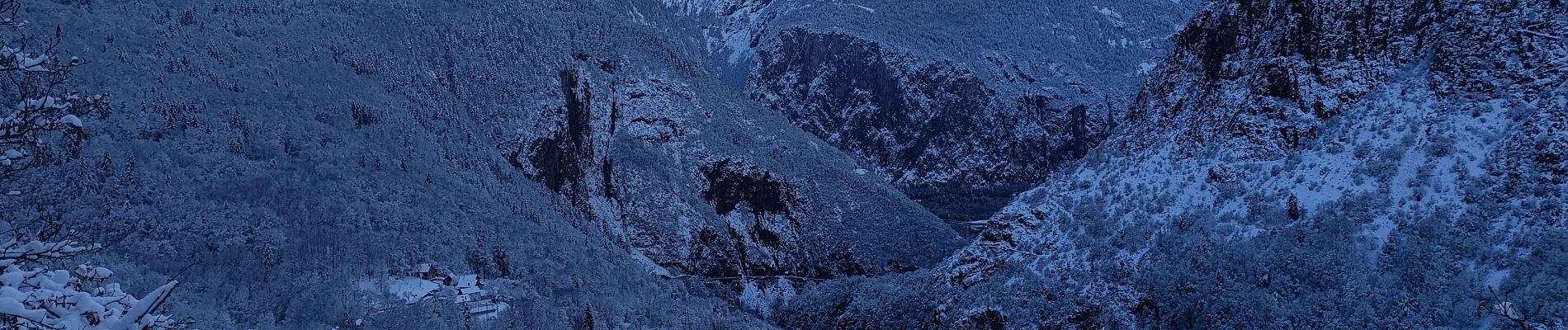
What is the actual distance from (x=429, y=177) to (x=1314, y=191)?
112413mm

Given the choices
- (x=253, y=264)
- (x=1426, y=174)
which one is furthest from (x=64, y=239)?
(x=253, y=264)

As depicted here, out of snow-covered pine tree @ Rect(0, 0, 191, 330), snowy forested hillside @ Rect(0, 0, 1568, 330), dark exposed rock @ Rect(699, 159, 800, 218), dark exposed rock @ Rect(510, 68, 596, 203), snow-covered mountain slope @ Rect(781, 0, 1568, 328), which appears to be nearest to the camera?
snow-covered pine tree @ Rect(0, 0, 191, 330)

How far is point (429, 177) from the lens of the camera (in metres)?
134

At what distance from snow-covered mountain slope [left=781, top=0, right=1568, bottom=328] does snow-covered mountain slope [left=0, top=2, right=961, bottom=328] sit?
62399mm

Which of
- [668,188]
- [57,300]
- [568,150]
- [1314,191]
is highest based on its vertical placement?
[57,300]

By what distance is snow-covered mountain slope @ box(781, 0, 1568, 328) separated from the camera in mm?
53781

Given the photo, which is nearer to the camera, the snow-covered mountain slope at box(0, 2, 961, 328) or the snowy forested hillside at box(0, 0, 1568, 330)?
the snowy forested hillside at box(0, 0, 1568, 330)

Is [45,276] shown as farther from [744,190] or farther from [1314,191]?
[744,190]

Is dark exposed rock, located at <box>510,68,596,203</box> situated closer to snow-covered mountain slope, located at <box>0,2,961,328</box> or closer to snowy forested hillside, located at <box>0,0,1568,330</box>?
snow-covered mountain slope, located at <box>0,2,961,328</box>

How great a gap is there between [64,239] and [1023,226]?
75.7 m

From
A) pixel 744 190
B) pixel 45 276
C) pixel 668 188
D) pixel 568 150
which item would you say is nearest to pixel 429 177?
pixel 568 150

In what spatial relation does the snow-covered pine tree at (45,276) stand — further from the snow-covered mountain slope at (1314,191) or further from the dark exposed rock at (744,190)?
the dark exposed rock at (744,190)

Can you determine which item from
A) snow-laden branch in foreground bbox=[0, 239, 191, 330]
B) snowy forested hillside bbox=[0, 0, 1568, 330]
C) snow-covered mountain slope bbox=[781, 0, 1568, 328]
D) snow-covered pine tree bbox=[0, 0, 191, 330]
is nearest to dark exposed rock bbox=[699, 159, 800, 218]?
snowy forested hillside bbox=[0, 0, 1568, 330]

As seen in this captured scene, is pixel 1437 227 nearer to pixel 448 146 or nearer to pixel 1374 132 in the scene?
pixel 1374 132
